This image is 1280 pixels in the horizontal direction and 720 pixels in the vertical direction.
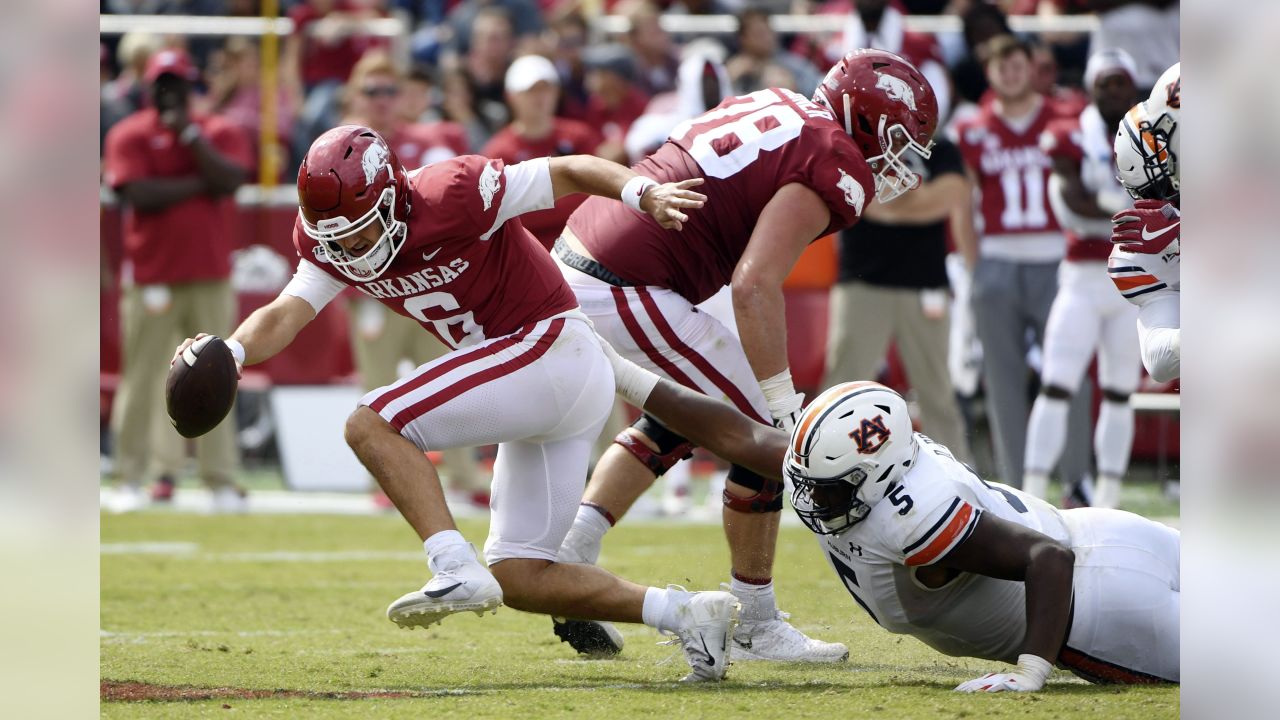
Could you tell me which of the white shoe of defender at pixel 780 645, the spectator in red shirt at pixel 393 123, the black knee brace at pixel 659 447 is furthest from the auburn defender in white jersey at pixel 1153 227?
the spectator in red shirt at pixel 393 123

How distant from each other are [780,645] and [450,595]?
1.27 meters

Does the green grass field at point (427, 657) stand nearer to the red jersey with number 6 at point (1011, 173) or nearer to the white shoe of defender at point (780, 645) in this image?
the white shoe of defender at point (780, 645)

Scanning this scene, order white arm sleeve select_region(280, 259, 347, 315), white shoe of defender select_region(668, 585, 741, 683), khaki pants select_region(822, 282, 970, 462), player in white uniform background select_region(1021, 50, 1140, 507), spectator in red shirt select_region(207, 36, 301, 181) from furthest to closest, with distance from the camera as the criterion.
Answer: spectator in red shirt select_region(207, 36, 301, 181) < khaki pants select_region(822, 282, 970, 462) < player in white uniform background select_region(1021, 50, 1140, 507) < white arm sleeve select_region(280, 259, 347, 315) < white shoe of defender select_region(668, 585, 741, 683)

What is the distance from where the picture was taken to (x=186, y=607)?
6.10m

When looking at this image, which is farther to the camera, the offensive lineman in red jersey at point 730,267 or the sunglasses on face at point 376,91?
the sunglasses on face at point 376,91

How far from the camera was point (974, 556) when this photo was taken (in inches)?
157

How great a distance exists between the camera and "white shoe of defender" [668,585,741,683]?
4344 mm

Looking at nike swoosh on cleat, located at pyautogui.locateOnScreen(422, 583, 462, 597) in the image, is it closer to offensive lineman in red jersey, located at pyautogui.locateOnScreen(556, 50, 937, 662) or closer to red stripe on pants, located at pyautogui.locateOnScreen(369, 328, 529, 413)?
red stripe on pants, located at pyautogui.locateOnScreen(369, 328, 529, 413)

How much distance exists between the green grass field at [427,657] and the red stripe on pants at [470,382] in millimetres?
718

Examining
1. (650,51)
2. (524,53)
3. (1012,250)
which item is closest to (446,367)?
(1012,250)

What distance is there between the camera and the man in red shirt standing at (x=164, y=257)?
9.34m

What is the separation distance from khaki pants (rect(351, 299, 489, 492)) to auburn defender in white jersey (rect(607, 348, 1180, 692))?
5.23 m

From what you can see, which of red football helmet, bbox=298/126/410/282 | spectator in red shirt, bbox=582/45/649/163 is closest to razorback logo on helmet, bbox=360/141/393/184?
red football helmet, bbox=298/126/410/282
